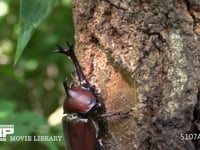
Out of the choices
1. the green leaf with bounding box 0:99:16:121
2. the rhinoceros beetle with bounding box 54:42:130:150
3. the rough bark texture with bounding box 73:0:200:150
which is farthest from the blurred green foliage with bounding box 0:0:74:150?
the rough bark texture with bounding box 73:0:200:150

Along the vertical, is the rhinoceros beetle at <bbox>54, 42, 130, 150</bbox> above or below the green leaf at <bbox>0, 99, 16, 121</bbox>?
above

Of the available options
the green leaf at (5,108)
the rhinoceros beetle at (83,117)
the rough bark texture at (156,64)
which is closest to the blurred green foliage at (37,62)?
the green leaf at (5,108)

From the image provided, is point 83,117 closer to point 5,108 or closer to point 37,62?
point 5,108

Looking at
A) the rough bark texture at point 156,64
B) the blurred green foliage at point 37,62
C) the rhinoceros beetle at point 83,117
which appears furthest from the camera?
the blurred green foliage at point 37,62

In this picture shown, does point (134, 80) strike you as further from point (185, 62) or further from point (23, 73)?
point (23, 73)

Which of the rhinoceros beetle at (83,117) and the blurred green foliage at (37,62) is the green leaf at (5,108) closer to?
the blurred green foliage at (37,62)

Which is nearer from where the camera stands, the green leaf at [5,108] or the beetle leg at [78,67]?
the beetle leg at [78,67]

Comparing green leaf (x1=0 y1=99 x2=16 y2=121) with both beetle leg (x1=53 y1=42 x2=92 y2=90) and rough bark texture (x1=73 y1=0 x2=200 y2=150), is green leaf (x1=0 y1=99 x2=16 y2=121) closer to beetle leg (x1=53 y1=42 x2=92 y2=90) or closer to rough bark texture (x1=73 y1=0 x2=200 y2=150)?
beetle leg (x1=53 y1=42 x2=92 y2=90)
